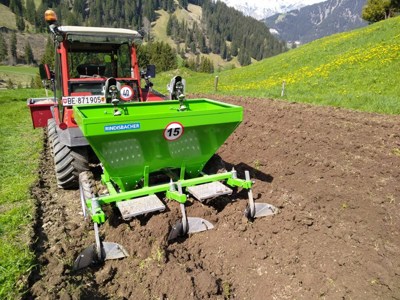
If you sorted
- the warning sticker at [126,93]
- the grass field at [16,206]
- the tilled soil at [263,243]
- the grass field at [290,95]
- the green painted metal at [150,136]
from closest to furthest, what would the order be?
the tilled soil at [263,243] → the grass field at [16,206] → the green painted metal at [150,136] → the grass field at [290,95] → the warning sticker at [126,93]

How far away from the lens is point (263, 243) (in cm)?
365

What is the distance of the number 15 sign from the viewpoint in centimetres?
378

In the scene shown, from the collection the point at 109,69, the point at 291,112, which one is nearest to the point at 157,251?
the point at 109,69

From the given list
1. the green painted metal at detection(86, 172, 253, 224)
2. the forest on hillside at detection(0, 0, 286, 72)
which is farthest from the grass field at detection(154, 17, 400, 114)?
the forest on hillside at detection(0, 0, 286, 72)

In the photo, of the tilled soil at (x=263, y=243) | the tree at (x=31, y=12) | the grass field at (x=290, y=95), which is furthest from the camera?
the tree at (x=31, y=12)

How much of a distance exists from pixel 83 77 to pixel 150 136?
Answer: 2576 millimetres

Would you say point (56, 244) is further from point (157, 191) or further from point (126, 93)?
point (126, 93)

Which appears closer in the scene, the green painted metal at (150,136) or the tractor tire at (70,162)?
the green painted metal at (150,136)

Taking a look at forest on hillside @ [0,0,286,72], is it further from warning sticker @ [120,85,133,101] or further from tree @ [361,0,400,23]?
warning sticker @ [120,85,133,101]

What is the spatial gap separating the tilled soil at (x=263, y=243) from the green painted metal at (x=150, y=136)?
1.75 ft

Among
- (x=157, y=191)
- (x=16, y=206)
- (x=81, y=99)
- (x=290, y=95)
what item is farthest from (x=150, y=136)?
(x=290, y=95)

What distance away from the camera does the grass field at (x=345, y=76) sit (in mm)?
11719

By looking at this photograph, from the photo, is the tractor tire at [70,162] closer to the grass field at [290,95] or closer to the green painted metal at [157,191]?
the grass field at [290,95]

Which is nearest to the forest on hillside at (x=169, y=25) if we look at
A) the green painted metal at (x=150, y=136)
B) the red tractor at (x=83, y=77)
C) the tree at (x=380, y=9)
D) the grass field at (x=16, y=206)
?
the tree at (x=380, y=9)
